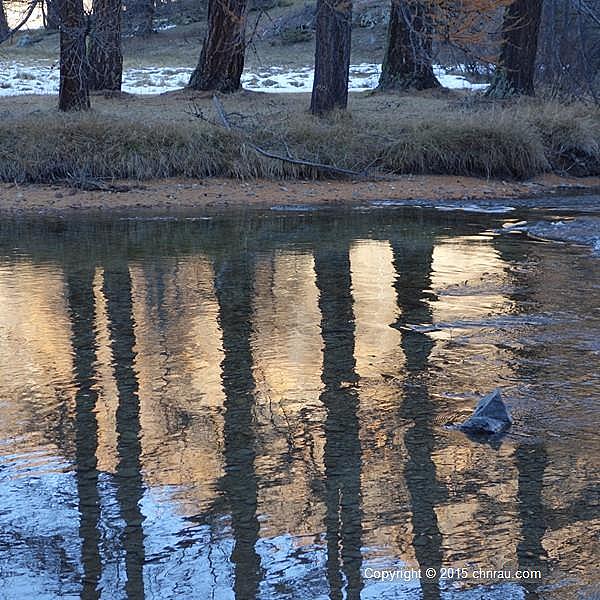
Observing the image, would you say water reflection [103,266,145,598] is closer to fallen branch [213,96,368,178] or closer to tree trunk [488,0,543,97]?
fallen branch [213,96,368,178]

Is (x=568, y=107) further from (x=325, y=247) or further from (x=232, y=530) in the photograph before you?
(x=232, y=530)

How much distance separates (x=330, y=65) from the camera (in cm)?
1800

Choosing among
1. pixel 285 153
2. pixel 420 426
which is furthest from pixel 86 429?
pixel 285 153

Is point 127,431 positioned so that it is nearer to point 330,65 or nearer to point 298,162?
point 298,162

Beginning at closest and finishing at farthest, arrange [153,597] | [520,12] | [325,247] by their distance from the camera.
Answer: [153,597] → [325,247] → [520,12]

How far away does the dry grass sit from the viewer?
1525 centimetres

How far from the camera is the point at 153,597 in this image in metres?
3.76

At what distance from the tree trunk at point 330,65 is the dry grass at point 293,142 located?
0.46 metres

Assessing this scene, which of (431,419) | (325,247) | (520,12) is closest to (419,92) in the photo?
(520,12)

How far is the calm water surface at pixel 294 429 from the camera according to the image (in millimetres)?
4023

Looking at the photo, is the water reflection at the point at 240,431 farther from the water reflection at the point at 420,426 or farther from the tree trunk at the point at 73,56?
the tree trunk at the point at 73,56

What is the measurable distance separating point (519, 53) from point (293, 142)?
5.91 meters

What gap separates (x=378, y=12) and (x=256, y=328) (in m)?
35.5

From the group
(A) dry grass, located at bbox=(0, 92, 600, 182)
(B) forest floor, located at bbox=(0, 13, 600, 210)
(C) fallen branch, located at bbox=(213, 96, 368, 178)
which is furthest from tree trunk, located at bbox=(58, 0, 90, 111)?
(C) fallen branch, located at bbox=(213, 96, 368, 178)
